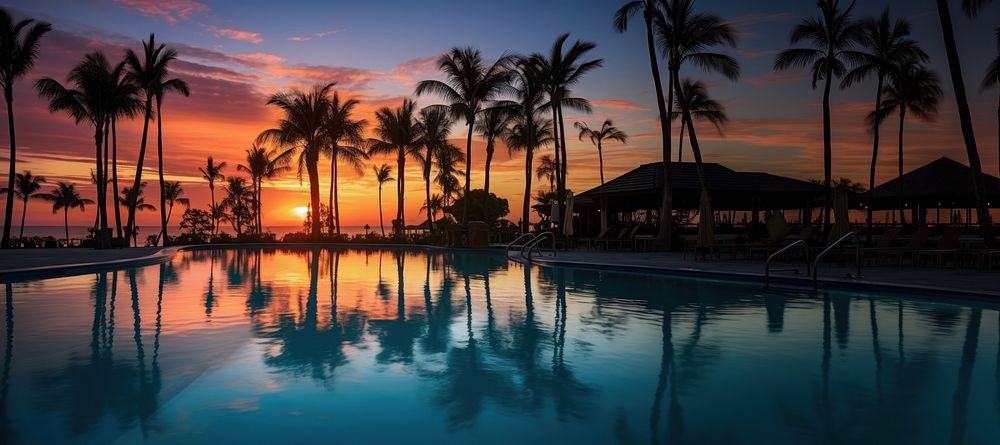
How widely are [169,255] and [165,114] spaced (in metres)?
13.1

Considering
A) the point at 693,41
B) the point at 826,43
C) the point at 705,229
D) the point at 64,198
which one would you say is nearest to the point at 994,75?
the point at 826,43

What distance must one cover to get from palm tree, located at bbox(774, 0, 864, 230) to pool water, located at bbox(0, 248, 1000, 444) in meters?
14.9

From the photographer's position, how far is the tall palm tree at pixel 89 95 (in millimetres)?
26797

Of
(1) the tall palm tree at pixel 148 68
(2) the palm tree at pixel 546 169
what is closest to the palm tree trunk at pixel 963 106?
(1) the tall palm tree at pixel 148 68

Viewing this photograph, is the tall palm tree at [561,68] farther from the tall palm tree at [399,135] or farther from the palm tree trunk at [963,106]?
the palm tree trunk at [963,106]

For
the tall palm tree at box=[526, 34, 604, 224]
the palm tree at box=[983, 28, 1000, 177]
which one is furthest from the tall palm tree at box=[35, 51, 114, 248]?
A: the palm tree at box=[983, 28, 1000, 177]

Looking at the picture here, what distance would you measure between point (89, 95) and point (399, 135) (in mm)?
17401

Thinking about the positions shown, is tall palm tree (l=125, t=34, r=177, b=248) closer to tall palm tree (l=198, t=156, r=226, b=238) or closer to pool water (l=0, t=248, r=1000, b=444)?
pool water (l=0, t=248, r=1000, b=444)

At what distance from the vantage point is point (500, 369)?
551 centimetres

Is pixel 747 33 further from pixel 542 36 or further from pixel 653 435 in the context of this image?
pixel 653 435

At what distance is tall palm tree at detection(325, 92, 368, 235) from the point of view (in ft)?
121

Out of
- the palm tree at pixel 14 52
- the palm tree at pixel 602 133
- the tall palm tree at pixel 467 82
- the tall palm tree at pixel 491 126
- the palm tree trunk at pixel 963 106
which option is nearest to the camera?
the palm tree trunk at pixel 963 106

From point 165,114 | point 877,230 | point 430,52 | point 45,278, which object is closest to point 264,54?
point 430,52

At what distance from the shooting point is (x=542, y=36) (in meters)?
28.4
